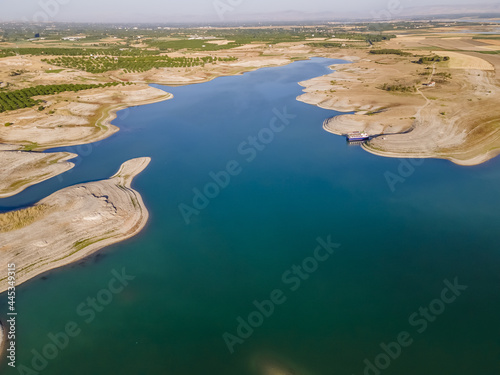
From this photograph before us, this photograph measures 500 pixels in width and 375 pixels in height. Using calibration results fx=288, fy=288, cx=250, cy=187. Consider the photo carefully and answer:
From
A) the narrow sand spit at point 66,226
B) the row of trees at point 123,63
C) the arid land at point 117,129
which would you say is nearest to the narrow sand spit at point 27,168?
the arid land at point 117,129

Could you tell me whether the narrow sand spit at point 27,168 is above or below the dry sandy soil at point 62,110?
below

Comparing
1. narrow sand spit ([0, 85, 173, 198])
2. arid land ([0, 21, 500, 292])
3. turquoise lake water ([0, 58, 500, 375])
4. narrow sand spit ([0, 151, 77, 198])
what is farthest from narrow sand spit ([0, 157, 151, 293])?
narrow sand spit ([0, 85, 173, 198])

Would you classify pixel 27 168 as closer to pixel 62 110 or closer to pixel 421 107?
pixel 62 110

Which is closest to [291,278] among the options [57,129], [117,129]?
[117,129]

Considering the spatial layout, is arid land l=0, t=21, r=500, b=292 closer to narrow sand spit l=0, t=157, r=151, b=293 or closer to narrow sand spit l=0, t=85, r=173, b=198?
narrow sand spit l=0, t=157, r=151, b=293

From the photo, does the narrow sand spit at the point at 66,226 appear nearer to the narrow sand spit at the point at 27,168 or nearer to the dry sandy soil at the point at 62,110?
the narrow sand spit at the point at 27,168

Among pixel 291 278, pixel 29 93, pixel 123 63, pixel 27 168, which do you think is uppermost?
pixel 123 63

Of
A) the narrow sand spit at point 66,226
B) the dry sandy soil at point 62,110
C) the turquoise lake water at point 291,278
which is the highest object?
the dry sandy soil at point 62,110
